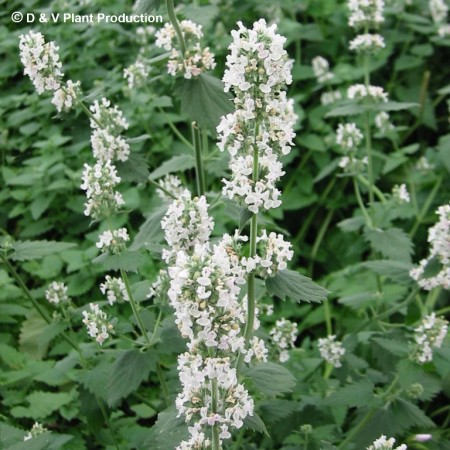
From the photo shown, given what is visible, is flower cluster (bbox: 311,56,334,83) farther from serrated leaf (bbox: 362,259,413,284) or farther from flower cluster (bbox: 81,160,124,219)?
flower cluster (bbox: 81,160,124,219)

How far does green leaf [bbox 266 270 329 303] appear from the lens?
243 centimetres

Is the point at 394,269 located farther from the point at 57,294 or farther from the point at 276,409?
the point at 57,294

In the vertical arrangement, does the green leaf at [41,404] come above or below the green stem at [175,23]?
below

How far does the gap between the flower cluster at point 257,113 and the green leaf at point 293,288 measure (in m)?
0.25

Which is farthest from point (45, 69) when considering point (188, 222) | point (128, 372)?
point (128, 372)

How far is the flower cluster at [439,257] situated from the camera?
124 inches

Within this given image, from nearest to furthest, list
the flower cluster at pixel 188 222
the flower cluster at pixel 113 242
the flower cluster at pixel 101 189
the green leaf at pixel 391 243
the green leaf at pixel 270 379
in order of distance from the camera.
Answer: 1. the flower cluster at pixel 188 222
2. the green leaf at pixel 270 379
3. the flower cluster at pixel 101 189
4. the flower cluster at pixel 113 242
5. the green leaf at pixel 391 243

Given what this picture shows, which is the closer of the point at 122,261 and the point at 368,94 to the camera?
the point at 122,261

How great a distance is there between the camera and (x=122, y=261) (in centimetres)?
306

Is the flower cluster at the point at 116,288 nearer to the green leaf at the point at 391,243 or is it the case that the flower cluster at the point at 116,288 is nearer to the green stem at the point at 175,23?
the green stem at the point at 175,23

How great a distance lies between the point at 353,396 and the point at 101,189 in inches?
57.2

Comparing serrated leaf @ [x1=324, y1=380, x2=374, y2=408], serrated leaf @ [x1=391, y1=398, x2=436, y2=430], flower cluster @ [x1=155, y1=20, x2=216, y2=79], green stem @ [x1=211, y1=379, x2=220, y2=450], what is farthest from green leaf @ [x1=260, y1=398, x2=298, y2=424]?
flower cluster @ [x1=155, y1=20, x2=216, y2=79]

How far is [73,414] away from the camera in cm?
370

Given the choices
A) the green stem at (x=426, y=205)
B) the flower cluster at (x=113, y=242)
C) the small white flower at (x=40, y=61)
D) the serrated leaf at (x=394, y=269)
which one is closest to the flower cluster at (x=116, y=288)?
the flower cluster at (x=113, y=242)
